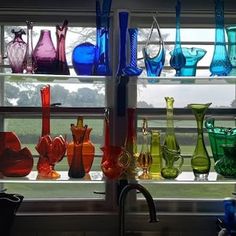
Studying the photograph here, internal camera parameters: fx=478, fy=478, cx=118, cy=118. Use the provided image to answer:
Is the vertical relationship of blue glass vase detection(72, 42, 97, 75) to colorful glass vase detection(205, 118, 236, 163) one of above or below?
above

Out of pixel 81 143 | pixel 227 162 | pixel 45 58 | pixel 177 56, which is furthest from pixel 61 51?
pixel 227 162

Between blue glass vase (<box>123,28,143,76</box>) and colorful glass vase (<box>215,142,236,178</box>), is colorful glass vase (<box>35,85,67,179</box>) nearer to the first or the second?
blue glass vase (<box>123,28,143,76</box>)

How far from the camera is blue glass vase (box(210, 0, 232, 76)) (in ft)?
7.27

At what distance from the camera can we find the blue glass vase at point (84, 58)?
2.19 metres

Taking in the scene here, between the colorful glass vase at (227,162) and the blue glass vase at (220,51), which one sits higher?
the blue glass vase at (220,51)

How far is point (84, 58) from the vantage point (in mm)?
2201

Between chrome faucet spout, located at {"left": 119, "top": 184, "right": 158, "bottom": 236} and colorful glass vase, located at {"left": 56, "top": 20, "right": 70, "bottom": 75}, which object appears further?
colorful glass vase, located at {"left": 56, "top": 20, "right": 70, "bottom": 75}

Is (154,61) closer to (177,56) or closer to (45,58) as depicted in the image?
(177,56)

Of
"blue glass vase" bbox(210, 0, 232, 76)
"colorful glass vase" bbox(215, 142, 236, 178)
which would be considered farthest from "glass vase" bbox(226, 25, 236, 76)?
"colorful glass vase" bbox(215, 142, 236, 178)

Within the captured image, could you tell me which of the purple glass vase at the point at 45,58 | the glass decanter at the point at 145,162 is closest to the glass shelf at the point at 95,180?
the glass decanter at the point at 145,162

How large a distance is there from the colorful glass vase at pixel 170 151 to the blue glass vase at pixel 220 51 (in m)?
0.25

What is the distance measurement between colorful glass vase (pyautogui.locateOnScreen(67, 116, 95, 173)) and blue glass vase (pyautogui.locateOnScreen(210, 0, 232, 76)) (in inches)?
25.9

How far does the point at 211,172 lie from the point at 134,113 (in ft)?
1.56

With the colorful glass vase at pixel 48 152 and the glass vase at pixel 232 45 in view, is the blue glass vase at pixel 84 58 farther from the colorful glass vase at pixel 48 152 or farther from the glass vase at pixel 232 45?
the glass vase at pixel 232 45
